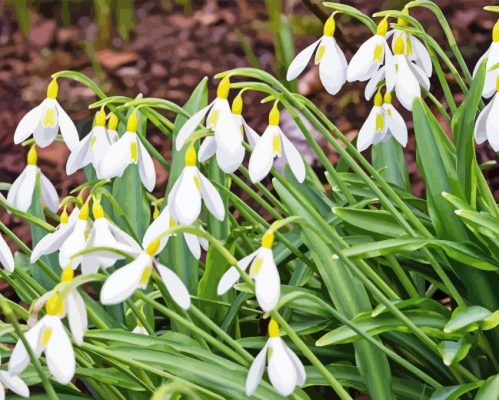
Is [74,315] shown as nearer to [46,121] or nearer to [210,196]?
[210,196]

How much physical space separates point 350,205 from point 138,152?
66 cm

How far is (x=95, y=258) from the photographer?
71.1 inches

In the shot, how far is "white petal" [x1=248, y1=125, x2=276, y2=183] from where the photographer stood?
186 centimetres

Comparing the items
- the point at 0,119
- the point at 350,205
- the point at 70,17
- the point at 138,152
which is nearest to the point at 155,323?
the point at 350,205

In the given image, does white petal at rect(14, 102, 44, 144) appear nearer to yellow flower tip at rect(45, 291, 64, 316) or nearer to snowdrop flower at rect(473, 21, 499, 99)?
yellow flower tip at rect(45, 291, 64, 316)

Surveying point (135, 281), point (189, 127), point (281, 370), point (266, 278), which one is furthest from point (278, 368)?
point (189, 127)

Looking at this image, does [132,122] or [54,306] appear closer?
[54,306]

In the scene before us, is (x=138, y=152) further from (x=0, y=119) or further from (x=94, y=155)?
(x=0, y=119)

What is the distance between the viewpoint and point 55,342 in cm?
154

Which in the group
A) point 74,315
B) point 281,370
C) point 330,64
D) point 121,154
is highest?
point 330,64

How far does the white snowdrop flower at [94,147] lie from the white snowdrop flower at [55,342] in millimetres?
601

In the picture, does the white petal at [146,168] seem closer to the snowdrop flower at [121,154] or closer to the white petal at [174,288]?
the snowdrop flower at [121,154]

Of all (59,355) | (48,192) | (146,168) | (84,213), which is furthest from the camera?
(48,192)

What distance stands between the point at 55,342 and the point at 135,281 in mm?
145
